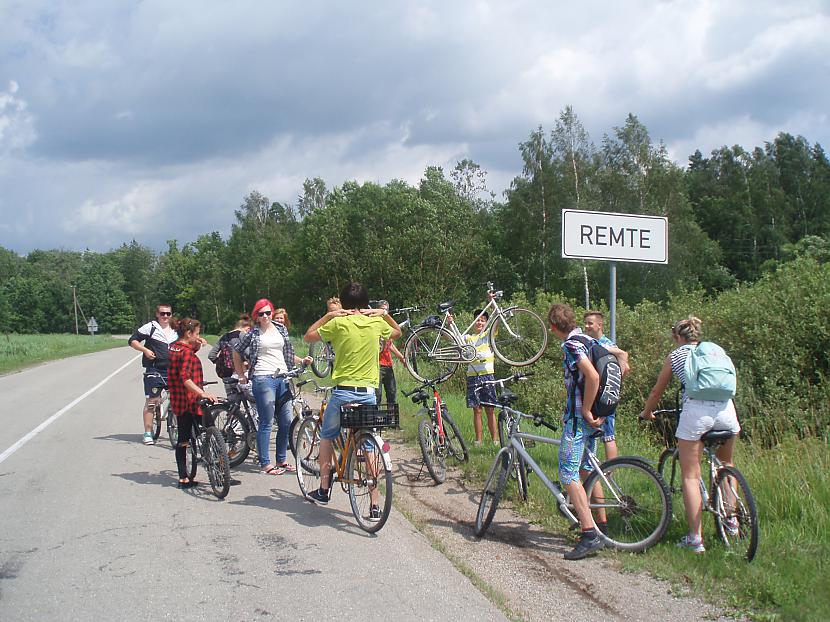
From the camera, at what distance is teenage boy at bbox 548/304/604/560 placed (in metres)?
5.18

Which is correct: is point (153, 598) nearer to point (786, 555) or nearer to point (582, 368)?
point (582, 368)

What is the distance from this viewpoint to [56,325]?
11262 centimetres

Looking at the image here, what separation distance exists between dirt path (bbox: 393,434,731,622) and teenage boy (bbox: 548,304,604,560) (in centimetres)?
19

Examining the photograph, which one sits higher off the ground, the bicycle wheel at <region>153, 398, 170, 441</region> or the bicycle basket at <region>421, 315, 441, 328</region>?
the bicycle basket at <region>421, 315, 441, 328</region>

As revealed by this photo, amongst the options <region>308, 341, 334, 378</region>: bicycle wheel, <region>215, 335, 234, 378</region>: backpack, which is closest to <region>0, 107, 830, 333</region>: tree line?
<region>308, 341, 334, 378</region>: bicycle wheel

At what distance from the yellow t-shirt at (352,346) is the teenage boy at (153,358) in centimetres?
513

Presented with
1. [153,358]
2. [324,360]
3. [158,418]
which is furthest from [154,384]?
[324,360]

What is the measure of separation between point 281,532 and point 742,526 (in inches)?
141

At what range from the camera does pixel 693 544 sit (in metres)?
5.00

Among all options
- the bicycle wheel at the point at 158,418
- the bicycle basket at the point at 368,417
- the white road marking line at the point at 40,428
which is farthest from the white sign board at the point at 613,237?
the white road marking line at the point at 40,428

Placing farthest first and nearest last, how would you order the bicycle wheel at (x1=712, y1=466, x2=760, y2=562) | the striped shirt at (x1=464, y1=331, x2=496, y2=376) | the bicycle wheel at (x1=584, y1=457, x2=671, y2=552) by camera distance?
the striped shirt at (x1=464, y1=331, x2=496, y2=376)
the bicycle wheel at (x1=584, y1=457, x2=671, y2=552)
the bicycle wheel at (x1=712, y1=466, x2=760, y2=562)

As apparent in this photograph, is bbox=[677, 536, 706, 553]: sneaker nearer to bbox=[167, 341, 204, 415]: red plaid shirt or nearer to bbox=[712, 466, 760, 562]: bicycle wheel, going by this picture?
bbox=[712, 466, 760, 562]: bicycle wheel

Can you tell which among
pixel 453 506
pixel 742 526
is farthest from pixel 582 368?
pixel 453 506

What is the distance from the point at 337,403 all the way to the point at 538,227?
137 ft
